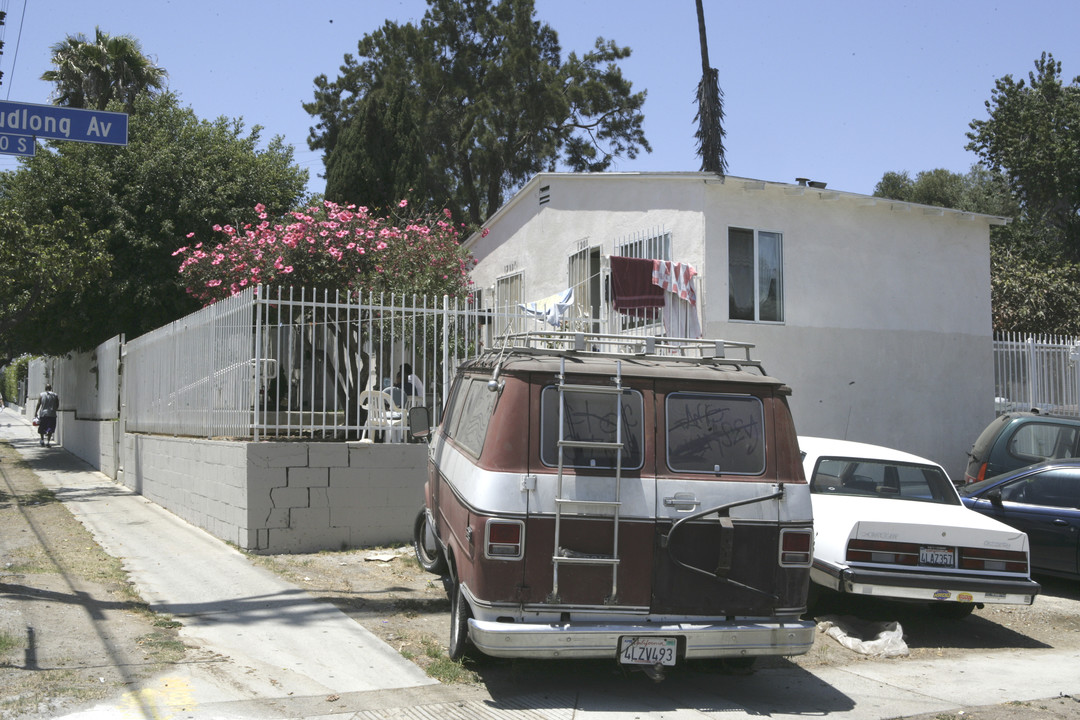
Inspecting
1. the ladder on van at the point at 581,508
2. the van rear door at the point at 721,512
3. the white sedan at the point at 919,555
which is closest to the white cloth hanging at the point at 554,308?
the white sedan at the point at 919,555

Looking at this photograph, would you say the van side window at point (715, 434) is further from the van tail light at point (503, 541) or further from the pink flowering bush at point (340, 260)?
the pink flowering bush at point (340, 260)

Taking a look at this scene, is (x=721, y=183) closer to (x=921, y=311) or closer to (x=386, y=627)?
(x=921, y=311)

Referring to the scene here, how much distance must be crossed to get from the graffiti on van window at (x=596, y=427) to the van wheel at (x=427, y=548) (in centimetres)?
223

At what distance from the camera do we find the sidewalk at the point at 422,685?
5109 mm

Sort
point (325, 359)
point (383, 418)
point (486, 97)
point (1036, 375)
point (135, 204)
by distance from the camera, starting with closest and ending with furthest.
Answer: point (325, 359) → point (383, 418) → point (1036, 375) → point (135, 204) → point (486, 97)

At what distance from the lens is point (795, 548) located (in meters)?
5.21

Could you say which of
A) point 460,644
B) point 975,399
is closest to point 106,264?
point 460,644

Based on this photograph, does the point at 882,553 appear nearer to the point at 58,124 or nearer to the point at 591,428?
the point at 591,428

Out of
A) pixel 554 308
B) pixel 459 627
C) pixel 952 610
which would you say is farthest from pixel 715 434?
pixel 554 308

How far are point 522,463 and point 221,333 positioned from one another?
6648mm

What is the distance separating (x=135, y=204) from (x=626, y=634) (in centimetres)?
Result: 1894

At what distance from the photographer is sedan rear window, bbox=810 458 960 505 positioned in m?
7.78

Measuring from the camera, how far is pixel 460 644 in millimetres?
5621

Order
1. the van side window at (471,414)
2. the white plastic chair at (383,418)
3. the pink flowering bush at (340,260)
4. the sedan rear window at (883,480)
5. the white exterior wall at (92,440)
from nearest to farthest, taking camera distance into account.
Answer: the van side window at (471,414)
the sedan rear window at (883,480)
the white plastic chair at (383,418)
the pink flowering bush at (340,260)
the white exterior wall at (92,440)
